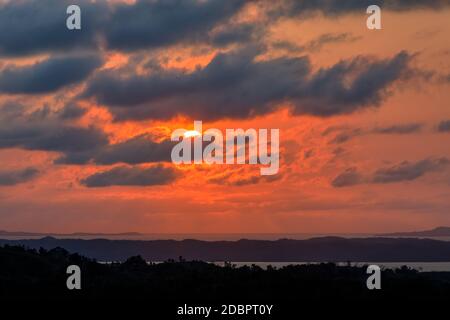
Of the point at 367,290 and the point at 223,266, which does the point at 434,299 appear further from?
the point at 223,266

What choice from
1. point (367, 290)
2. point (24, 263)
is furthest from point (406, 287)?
point (24, 263)

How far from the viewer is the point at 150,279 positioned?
9075 centimetres

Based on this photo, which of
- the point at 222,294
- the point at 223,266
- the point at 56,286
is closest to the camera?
the point at 222,294

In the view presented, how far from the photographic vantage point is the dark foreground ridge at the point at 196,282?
77438 mm

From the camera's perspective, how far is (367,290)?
8062cm

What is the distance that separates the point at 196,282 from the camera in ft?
278

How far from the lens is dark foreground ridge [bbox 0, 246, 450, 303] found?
77438mm
